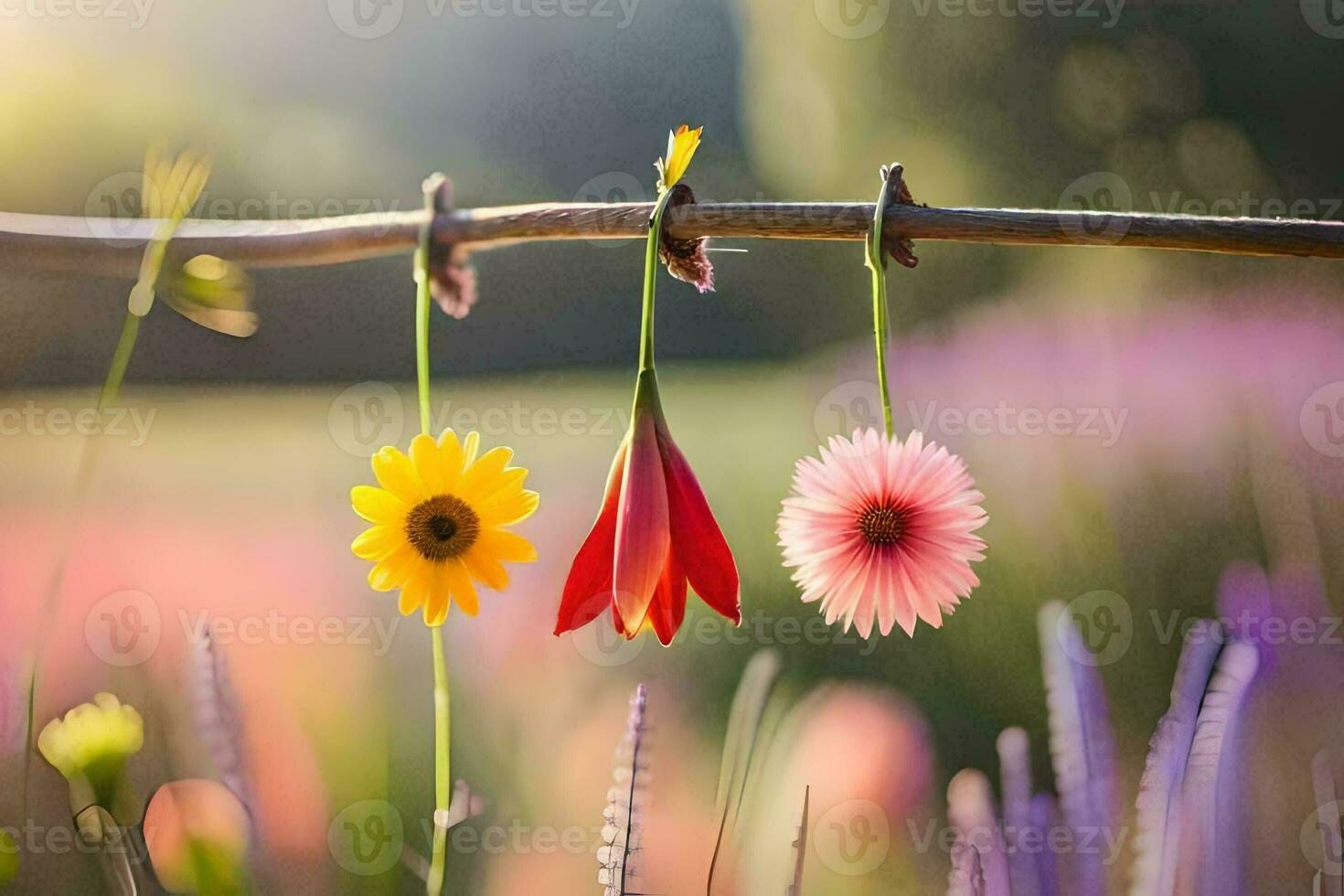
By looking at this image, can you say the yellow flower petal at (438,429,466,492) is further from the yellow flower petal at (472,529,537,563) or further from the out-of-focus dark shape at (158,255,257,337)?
the out-of-focus dark shape at (158,255,257,337)

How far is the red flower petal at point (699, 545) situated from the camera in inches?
18.6

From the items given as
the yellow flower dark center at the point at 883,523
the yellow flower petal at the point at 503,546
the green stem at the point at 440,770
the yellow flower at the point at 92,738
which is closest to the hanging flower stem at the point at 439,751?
the green stem at the point at 440,770

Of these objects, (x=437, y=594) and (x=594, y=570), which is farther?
(x=437, y=594)

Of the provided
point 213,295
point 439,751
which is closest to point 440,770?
point 439,751

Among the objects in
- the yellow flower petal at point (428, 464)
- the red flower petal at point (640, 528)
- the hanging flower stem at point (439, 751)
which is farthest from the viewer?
the hanging flower stem at point (439, 751)

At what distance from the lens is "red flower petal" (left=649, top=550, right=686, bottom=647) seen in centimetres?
47

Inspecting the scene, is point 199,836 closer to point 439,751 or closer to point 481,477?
point 439,751

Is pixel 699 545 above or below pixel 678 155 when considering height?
below

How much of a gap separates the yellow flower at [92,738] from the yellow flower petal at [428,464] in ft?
1.06

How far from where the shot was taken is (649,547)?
452mm

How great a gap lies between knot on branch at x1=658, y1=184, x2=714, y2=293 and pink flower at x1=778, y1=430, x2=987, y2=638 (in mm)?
119

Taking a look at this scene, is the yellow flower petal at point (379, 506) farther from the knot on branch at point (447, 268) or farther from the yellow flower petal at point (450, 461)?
the knot on branch at point (447, 268)

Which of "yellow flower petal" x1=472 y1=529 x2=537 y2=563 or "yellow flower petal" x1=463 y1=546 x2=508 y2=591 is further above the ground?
"yellow flower petal" x1=472 y1=529 x2=537 y2=563

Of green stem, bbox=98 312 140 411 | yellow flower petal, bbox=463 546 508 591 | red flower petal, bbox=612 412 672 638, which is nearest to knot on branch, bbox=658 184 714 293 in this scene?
red flower petal, bbox=612 412 672 638
